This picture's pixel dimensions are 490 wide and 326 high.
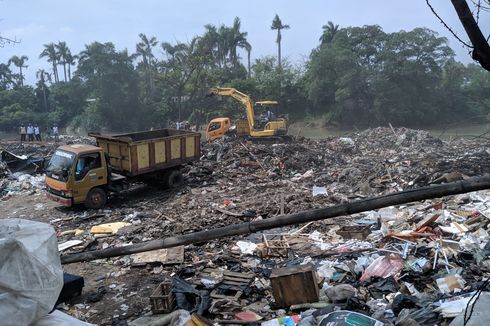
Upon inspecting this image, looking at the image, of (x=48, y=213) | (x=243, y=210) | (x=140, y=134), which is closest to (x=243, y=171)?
(x=140, y=134)

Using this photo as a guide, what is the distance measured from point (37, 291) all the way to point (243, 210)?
8.72 m

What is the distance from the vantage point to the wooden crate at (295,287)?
527 cm

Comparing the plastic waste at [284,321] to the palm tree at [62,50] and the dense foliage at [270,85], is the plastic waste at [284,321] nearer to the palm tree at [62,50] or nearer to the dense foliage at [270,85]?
the dense foliage at [270,85]

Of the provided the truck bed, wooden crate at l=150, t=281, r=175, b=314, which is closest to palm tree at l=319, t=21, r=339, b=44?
the truck bed

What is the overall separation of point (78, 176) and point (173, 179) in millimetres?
3699

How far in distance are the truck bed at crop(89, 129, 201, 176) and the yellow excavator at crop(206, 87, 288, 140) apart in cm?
892

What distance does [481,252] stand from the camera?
634cm

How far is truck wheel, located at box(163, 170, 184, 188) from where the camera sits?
14617 millimetres

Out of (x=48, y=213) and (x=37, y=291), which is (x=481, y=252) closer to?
(x=37, y=291)

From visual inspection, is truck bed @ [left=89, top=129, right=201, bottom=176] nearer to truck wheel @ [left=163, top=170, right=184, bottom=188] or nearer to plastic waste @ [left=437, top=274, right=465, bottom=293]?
truck wheel @ [left=163, top=170, right=184, bottom=188]

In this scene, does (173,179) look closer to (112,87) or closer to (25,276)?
(25,276)

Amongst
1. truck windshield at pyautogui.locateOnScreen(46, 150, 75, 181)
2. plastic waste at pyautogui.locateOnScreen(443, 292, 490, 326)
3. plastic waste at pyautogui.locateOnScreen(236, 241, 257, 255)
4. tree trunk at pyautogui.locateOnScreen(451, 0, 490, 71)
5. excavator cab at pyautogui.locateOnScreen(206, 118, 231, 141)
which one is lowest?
plastic waste at pyautogui.locateOnScreen(236, 241, 257, 255)

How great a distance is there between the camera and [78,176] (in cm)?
1184

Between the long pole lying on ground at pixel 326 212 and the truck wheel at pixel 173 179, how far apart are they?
9583mm
